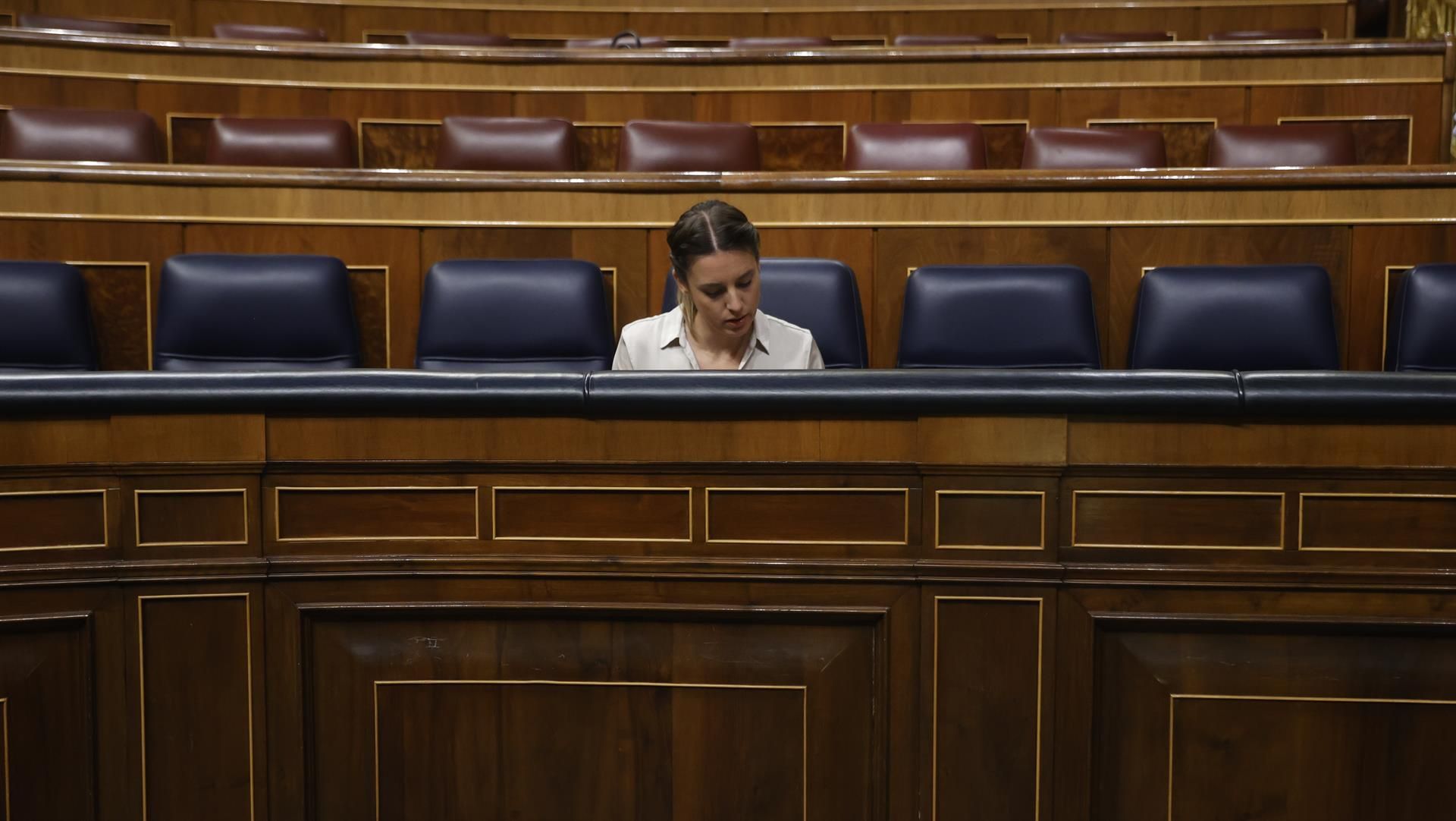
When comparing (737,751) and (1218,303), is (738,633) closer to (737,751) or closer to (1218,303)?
(737,751)


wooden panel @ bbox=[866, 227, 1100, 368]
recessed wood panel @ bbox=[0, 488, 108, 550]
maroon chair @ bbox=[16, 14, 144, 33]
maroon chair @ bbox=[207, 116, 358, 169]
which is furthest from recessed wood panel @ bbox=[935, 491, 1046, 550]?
maroon chair @ bbox=[16, 14, 144, 33]

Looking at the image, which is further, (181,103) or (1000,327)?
(181,103)

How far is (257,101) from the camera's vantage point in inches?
42.9

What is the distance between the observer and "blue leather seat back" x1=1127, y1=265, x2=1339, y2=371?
66 cm

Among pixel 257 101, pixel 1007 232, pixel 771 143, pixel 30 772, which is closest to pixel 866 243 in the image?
pixel 1007 232

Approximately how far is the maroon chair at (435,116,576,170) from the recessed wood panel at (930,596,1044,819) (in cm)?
72

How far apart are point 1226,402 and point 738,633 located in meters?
0.17

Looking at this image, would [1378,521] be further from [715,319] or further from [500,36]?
[500,36]

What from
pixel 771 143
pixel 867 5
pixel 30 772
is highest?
pixel 867 5

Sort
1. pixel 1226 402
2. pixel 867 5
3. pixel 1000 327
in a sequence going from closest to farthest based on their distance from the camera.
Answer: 1. pixel 1226 402
2. pixel 1000 327
3. pixel 867 5

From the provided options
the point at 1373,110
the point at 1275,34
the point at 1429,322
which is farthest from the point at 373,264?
the point at 1275,34

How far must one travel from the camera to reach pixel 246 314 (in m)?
0.68

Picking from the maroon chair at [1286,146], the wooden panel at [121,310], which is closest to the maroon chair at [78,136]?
the wooden panel at [121,310]

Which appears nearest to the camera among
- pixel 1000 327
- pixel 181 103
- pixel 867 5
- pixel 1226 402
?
pixel 1226 402
